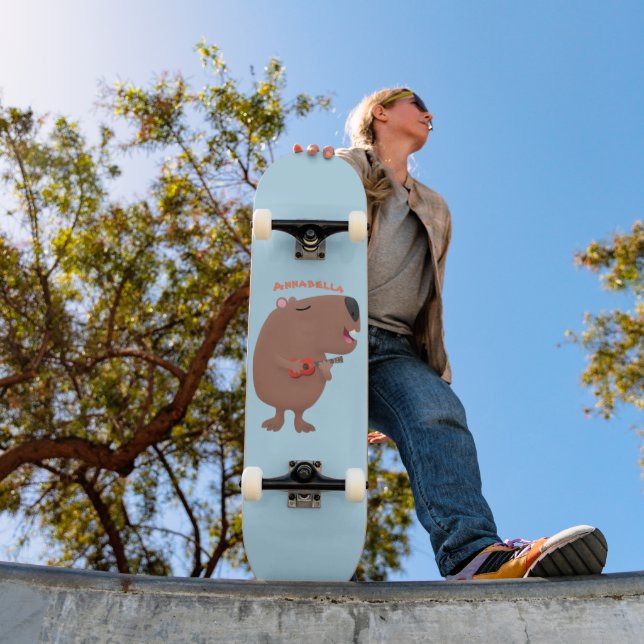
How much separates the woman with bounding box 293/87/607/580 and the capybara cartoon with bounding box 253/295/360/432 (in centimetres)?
25

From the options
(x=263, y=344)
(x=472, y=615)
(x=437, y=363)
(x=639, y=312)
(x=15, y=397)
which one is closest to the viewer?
(x=472, y=615)

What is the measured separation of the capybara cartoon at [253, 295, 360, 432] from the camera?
226 cm

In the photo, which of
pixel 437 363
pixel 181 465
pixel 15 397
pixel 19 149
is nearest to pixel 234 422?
pixel 181 465

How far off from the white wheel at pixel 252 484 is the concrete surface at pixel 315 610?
51 centimetres

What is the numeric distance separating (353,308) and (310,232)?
29 centimetres

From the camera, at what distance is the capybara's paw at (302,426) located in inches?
87.5

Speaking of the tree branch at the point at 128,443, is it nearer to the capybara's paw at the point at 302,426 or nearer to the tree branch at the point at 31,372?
the tree branch at the point at 31,372

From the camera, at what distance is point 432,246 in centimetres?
271

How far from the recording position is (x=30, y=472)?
25.5 ft

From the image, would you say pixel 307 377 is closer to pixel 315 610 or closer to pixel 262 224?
pixel 262 224

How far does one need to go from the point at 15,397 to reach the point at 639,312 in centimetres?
646

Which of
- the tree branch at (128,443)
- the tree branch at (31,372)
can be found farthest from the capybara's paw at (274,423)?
the tree branch at (31,372)

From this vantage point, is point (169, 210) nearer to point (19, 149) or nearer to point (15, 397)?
point (19, 149)

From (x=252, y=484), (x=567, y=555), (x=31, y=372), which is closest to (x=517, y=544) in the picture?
(x=567, y=555)
